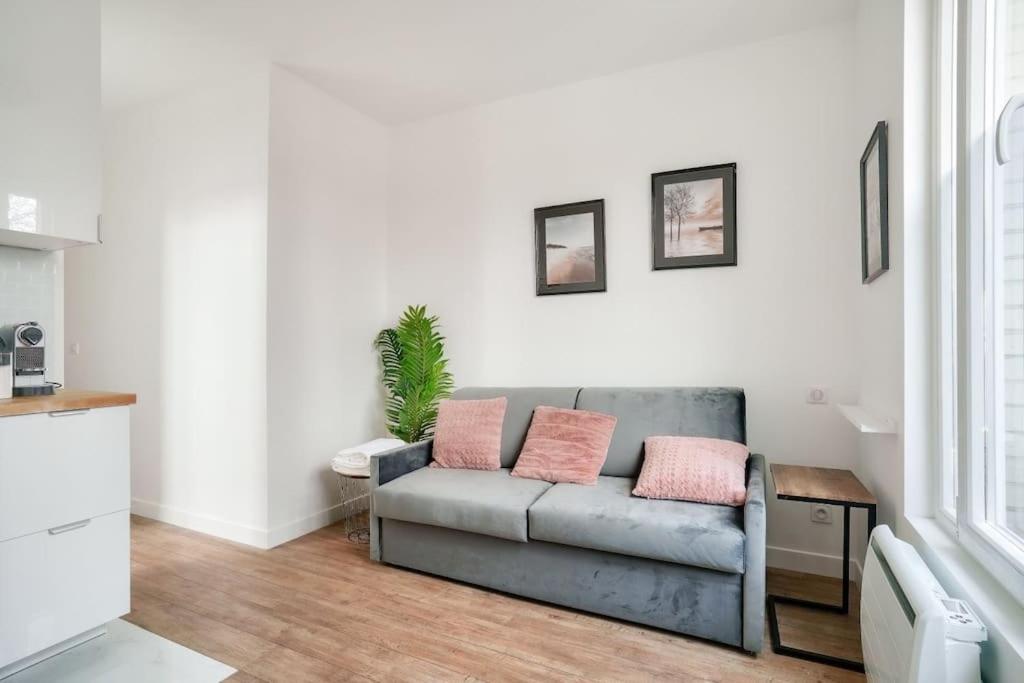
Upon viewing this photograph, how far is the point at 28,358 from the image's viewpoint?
204 cm

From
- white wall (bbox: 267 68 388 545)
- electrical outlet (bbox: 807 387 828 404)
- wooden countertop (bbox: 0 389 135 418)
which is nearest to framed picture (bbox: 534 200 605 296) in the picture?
electrical outlet (bbox: 807 387 828 404)

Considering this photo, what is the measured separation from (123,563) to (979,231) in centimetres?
325

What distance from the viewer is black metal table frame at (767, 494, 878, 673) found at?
1.86 m

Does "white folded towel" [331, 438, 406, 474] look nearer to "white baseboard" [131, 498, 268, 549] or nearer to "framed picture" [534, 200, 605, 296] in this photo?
"white baseboard" [131, 498, 268, 549]

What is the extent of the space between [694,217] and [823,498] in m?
1.71

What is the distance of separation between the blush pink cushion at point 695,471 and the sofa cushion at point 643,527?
2.0 inches

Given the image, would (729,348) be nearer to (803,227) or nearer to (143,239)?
(803,227)

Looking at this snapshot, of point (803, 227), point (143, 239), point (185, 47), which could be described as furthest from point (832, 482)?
point (143, 239)

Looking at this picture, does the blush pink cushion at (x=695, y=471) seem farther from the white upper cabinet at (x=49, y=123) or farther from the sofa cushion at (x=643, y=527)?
the white upper cabinet at (x=49, y=123)

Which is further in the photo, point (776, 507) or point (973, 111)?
point (776, 507)

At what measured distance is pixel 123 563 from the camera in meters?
2.04

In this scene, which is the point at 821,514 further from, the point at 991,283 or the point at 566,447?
the point at 991,283

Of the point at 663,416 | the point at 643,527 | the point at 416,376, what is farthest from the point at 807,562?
the point at 416,376

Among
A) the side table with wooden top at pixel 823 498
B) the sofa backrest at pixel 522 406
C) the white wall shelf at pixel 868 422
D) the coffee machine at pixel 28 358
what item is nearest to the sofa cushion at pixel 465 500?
the sofa backrest at pixel 522 406
